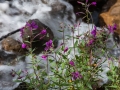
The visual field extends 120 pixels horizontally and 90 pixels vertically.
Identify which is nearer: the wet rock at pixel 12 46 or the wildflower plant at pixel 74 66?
the wildflower plant at pixel 74 66

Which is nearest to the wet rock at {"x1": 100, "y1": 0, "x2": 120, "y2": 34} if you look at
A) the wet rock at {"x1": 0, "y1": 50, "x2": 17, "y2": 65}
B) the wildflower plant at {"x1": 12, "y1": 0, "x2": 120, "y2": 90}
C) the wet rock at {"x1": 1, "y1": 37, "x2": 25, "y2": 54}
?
the wet rock at {"x1": 1, "y1": 37, "x2": 25, "y2": 54}

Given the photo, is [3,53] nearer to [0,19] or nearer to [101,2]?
[0,19]

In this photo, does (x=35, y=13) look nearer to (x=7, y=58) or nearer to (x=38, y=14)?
(x=38, y=14)

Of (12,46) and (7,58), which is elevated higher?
Result: (12,46)

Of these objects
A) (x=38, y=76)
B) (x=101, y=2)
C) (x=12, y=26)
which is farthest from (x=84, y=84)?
(x=101, y=2)

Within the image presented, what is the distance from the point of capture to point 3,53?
4.40 metres

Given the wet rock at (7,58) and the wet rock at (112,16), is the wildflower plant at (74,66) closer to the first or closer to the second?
the wet rock at (7,58)

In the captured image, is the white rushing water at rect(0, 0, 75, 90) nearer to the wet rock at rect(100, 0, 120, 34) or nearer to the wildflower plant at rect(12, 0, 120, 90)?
the wet rock at rect(100, 0, 120, 34)

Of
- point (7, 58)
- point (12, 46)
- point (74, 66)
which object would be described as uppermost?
point (12, 46)

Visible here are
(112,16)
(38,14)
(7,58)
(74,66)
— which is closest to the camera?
(74,66)

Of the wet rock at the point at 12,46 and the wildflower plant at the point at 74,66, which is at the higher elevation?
the wet rock at the point at 12,46

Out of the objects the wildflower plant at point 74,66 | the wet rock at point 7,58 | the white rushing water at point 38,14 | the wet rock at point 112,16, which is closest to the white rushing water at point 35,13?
the white rushing water at point 38,14

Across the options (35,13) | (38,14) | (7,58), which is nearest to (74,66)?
(7,58)

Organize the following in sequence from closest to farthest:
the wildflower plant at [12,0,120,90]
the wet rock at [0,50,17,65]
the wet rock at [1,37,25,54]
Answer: the wildflower plant at [12,0,120,90] → the wet rock at [0,50,17,65] → the wet rock at [1,37,25,54]
